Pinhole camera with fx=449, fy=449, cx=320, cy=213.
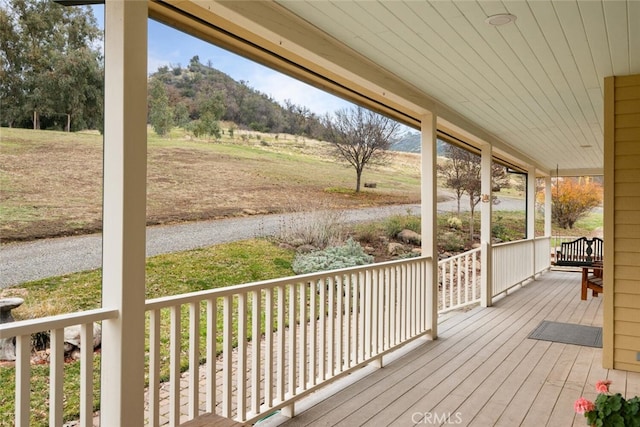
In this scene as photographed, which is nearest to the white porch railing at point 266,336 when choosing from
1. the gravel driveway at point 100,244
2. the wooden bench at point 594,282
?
the gravel driveway at point 100,244

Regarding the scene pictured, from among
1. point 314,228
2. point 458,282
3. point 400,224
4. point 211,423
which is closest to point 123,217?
point 211,423

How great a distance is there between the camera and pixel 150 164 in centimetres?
574

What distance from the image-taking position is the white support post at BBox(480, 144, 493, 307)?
21.9 ft

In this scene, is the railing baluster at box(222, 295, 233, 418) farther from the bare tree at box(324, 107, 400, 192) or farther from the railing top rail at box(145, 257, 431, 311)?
the bare tree at box(324, 107, 400, 192)

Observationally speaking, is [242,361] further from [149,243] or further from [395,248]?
[395,248]

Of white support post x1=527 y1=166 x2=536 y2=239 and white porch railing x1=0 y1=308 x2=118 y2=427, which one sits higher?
white support post x1=527 y1=166 x2=536 y2=239

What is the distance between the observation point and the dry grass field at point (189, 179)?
370 centimetres

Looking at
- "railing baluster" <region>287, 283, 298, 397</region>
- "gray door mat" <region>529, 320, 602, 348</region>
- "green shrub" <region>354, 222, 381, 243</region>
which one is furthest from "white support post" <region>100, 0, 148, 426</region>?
"green shrub" <region>354, 222, 381, 243</region>

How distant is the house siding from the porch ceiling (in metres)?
0.30

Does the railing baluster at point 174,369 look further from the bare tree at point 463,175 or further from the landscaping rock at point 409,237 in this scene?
the bare tree at point 463,175

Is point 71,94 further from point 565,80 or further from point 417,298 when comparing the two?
point 565,80

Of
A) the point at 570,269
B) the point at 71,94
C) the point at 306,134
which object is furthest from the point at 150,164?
the point at 570,269

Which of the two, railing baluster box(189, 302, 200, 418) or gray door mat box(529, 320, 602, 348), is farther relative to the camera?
gray door mat box(529, 320, 602, 348)

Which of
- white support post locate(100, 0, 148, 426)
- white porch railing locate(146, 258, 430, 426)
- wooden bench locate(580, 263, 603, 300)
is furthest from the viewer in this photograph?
wooden bench locate(580, 263, 603, 300)
